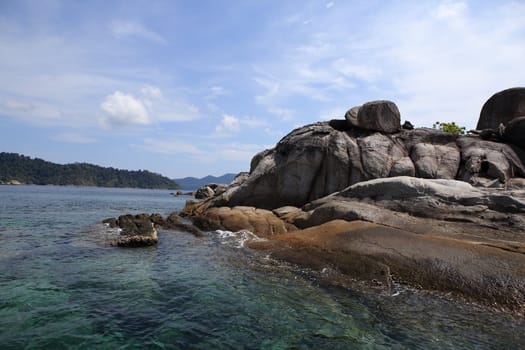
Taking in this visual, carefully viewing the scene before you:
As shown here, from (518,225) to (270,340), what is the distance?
10.3m

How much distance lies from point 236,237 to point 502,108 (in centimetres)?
2299

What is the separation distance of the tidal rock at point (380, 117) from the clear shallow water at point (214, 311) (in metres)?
14.5

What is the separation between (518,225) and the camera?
463 inches

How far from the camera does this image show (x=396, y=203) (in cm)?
1521

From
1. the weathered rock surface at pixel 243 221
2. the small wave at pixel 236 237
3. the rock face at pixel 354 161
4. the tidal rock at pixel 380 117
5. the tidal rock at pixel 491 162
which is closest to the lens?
the small wave at pixel 236 237

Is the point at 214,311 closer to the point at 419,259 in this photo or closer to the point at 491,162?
the point at 419,259

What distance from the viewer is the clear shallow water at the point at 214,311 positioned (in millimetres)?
6668

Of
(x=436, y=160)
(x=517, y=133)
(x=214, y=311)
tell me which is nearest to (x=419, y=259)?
(x=214, y=311)

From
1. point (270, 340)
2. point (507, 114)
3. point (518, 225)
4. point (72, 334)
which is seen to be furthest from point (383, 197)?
point (507, 114)

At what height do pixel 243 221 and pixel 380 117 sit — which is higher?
pixel 380 117

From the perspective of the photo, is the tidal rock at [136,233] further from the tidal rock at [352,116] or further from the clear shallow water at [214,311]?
the tidal rock at [352,116]

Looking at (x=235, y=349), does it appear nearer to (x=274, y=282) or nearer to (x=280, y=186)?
(x=274, y=282)

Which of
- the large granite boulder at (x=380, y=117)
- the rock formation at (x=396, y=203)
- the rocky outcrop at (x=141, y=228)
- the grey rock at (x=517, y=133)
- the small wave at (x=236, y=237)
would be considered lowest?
the small wave at (x=236, y=237)

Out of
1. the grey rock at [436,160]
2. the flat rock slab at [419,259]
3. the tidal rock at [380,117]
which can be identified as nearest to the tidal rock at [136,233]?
the flat rock slab at [419,259]
